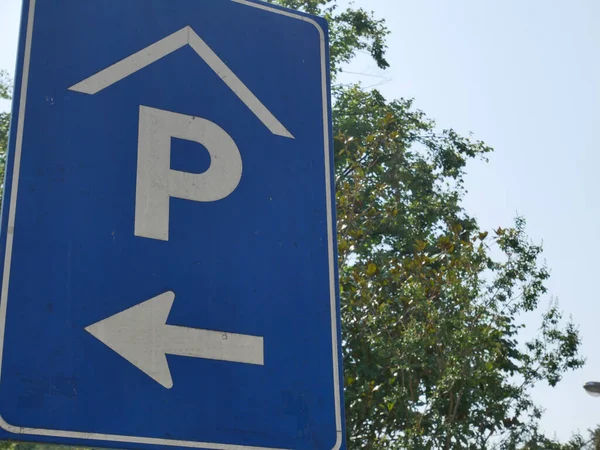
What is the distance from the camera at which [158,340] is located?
171cm

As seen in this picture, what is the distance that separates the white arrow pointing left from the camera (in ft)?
5.52

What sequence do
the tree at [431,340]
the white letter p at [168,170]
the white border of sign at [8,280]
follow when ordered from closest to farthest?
the white border of sign at [8,280] < the white letter p at [168,170] < the tree at [431,340]

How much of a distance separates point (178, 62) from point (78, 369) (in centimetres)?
79

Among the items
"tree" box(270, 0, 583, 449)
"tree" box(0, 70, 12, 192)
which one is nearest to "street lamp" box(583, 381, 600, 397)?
"tree" box(270, 0, 583, 449)

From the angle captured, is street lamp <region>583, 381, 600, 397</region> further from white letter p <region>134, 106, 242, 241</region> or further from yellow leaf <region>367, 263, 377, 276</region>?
white letter p <region>134, 106, 242, 241</region>

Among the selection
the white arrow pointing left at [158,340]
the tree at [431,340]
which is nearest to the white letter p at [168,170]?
the white arrow pointing left at [158,340]

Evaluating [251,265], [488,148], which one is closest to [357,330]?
[488,148]

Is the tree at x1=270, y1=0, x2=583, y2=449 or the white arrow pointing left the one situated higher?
the tree at x1=270, y1=0, x2=583, y2=449

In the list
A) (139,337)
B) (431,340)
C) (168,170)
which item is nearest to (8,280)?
(139,337)

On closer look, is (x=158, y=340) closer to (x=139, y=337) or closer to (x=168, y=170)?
(x=139, y=337)

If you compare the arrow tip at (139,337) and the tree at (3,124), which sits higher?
the tree at (3,124)

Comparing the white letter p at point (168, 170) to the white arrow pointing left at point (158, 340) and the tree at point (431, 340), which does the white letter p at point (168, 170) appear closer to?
the white arrow pointing left at point (158, 340)

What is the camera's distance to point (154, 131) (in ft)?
6.38

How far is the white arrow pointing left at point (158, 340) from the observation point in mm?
1684
